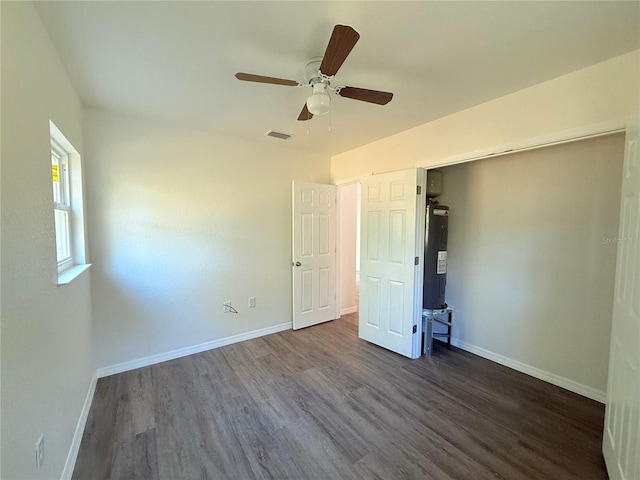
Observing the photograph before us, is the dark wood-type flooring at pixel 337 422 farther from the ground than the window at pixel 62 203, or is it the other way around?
the window at pixel 62 203

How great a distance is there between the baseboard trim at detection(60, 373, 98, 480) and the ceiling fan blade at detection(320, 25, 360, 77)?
102 inches

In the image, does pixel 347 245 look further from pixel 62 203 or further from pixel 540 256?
pixel 62 203

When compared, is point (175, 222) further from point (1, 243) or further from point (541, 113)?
point (541, 113)

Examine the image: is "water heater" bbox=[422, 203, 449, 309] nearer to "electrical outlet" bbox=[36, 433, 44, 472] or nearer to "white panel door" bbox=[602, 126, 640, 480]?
"white panel door" bbox=[602, 126, 640, 480]

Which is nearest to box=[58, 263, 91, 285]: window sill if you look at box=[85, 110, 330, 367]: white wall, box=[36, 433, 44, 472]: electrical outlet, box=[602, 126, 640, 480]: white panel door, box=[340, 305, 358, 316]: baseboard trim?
box=[85, 110, 330, 367]: white wall

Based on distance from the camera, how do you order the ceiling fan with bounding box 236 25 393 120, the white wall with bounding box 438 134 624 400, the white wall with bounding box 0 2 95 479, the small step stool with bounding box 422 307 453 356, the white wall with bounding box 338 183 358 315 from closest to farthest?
the white wall with bounding box 0 2 95 479, the ceiling fan with bounding box 236 25 393 120, the white wall with bounding box 438 134 624 400, the small step stool with bounding box 422 307 453 356, the white wall with bounding box 338 183 358 315

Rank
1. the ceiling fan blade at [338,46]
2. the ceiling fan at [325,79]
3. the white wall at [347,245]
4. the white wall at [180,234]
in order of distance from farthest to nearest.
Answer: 1. the white wall at [347,245]
2. the white wall at [180,234]
3. the ceiling fan at [325,79]
4. the ceiling fan blade at [338,46]

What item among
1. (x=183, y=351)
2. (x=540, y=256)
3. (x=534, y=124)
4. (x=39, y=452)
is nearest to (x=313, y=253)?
(x=183, y=351)

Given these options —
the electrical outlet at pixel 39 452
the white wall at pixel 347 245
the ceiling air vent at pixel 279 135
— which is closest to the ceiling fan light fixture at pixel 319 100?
the ceiling air vent at pixel 279 135

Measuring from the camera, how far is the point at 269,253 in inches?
142

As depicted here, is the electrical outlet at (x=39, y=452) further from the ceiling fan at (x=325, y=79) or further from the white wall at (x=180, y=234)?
the ceiling fan at (x=325, y=79)

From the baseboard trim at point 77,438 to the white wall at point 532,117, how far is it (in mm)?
3495

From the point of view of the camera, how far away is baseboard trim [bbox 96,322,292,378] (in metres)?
2.66

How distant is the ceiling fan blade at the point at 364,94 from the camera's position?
1.70m
